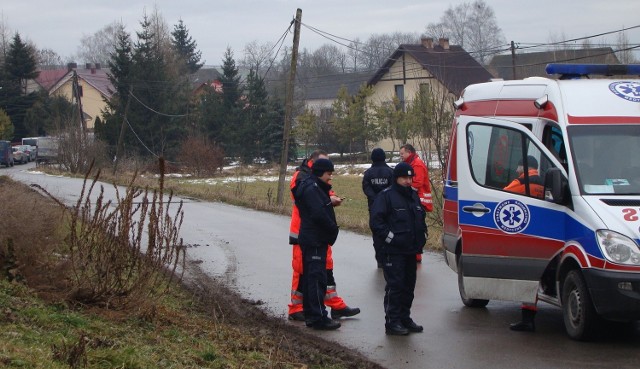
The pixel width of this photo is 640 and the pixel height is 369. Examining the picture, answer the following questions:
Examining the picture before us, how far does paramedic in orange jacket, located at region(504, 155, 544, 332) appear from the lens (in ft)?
28.3

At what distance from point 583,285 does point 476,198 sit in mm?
1589

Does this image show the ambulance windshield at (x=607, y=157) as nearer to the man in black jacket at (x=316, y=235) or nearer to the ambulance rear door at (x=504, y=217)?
the ambulance rear door at (x=504, y=217)

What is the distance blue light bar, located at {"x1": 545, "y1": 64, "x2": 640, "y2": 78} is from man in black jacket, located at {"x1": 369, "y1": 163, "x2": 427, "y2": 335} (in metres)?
1.89

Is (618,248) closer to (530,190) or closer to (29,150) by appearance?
(530,190)

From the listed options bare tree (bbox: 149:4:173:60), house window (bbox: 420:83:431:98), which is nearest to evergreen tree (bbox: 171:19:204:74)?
bare tree (bbox: 149:4:173:60)

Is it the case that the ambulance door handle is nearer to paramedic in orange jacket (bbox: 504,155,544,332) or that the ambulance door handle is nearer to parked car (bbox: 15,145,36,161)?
paramedic in orange jacket (bbox: 504,155,544,332)

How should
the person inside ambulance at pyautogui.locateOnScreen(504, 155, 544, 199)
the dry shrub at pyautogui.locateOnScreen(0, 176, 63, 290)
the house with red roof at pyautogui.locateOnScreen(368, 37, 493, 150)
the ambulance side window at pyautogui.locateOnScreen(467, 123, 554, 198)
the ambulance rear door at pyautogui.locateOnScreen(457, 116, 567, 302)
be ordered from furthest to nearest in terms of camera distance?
the house with red roof at pyautogui.locateOnScreen(368, 37, 493, 150), the dry shrub at pyautogui.locateOnScreen(0, 176, 63, 290), the ambulance side window at pyautogui.locateOnScreen(467, 123, 554, 198), the person inside ambulance at pyautogui.locateOnScreen(504, 155, 544, 199), the ambulance rear door at pyautogui.locateOnScreen(457, 116, 567, 302)

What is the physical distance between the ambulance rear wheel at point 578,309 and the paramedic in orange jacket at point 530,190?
39 centimetres

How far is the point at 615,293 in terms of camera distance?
7539 millimetres

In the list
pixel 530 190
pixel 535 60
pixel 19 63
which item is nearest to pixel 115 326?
pixel 530 190

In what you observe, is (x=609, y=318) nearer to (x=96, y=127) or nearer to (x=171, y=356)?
(x=171, y=356)

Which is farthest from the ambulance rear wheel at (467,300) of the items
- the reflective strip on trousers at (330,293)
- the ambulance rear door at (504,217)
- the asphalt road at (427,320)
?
the reflective strip on trousers at (330,293)

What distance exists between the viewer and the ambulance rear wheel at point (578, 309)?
7867 millimetres

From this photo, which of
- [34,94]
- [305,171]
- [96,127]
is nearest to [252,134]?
[96,127]
